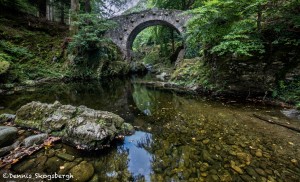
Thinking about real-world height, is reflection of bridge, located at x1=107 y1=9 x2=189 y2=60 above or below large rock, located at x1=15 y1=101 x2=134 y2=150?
above

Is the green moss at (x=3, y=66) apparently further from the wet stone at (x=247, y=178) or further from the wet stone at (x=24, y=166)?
the wet stone at (x=247, y=178)

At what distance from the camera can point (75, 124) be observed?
333cm

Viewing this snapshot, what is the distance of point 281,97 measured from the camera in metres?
5.22

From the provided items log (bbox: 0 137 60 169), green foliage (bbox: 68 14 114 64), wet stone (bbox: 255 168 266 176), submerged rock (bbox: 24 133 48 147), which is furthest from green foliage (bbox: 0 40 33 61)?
wet stone (bbox: 255 168 266 176)

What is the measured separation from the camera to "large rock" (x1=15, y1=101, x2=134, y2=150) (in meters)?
3.12

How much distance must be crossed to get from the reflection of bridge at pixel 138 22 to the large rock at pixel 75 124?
42.7 ft

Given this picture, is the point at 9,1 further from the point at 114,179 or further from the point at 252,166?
the point at 252,166

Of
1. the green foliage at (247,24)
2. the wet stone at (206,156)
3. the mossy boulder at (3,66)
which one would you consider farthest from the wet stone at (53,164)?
the mossy boulder at (3,66)

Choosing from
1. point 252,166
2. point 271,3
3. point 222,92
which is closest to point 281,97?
point 222,92

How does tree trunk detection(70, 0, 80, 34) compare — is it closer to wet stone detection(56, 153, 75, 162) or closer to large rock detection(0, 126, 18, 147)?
large rock detection(0, 126, 18, 147)

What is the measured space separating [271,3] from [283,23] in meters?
0.69

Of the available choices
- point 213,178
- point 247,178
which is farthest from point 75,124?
point 247,178

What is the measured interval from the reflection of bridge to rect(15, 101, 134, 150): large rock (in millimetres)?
13005

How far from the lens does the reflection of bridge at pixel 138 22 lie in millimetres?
15273
